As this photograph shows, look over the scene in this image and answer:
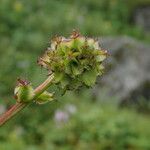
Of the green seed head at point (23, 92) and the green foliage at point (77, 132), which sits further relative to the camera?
the green foliage at point (77, 132)

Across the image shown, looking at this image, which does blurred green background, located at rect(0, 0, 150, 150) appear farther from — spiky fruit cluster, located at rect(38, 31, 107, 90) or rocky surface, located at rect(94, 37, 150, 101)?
spiky fruit cluster, located at rect(38, 31, 107, 90)

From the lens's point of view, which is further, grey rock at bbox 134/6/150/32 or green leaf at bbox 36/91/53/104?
grey rock at bbox 134/6/150/32

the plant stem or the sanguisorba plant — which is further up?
the sanguisorba plant

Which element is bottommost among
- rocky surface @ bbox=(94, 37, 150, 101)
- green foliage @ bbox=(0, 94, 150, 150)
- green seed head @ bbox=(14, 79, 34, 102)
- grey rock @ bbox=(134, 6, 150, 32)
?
green seed head @ bbox=(14, 79, 34, 102)

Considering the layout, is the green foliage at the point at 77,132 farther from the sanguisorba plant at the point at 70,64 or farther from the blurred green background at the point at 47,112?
the sanguisorba plant at the point at 70,64

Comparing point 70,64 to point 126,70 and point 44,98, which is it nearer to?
point 44,98

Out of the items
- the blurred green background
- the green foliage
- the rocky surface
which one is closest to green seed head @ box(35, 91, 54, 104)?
the blurred green background

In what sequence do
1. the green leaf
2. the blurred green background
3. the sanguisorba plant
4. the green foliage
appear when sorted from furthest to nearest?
the blurred green background
the green foliage
the green leaf
the sanguisorba plant

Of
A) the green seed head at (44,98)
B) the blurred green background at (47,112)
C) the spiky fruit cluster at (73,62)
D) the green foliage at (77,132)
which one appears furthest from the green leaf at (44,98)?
the green foliage at (77,132)
